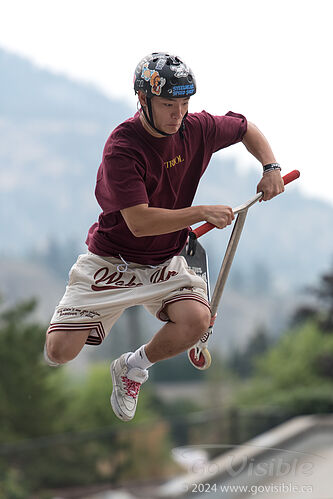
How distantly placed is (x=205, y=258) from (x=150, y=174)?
717 millimetres

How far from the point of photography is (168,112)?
4289 millimetres

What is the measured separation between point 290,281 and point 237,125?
509ft

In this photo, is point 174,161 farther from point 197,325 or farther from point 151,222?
point 197,325

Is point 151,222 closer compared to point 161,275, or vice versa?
point 151,222

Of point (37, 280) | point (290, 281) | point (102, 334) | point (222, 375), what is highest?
point (102, 334)

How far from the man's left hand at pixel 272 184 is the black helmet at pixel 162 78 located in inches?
29.4

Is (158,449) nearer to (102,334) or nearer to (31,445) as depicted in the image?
(31,445)

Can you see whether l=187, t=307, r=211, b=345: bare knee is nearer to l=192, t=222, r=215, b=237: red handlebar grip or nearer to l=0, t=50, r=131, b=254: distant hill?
l=192, t=222, r=215, b=237: red handlebar grip

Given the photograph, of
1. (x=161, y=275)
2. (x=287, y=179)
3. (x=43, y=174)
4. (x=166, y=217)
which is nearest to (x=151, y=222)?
(x=166, y=217)

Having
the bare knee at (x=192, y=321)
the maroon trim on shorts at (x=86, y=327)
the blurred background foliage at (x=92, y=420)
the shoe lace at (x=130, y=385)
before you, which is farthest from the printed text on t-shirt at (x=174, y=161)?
the blurred background foliage at (x=92, y=420)

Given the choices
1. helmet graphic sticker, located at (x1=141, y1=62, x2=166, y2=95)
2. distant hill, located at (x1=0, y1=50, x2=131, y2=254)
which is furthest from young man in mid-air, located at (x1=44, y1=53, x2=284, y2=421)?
distant hill, located at (x1=0, y1=50, x2=131, y2=254)

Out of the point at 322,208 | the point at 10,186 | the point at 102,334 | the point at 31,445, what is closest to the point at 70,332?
the point at 102,334

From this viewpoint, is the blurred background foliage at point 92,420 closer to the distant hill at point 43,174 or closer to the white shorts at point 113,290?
the white shorts at point 113,290

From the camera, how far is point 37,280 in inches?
3312
